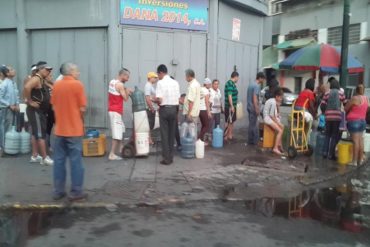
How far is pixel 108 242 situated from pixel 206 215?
154cm

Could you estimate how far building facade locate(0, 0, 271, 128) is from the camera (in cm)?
1023

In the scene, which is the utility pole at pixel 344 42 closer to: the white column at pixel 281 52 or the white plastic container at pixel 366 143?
the white plastic container at pixel 366 143

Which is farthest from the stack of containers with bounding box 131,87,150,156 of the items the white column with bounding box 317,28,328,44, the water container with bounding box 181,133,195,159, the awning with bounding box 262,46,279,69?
the awning with bounding box 262,46,279,69

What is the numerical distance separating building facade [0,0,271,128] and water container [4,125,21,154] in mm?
2374

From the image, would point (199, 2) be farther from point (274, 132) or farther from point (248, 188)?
point (248, 188)

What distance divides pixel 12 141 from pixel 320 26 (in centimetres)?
2587

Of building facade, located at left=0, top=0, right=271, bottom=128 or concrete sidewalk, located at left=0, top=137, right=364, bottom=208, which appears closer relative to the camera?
concrete sidewalk, located at left=0, top=137, right=364, bottom=208

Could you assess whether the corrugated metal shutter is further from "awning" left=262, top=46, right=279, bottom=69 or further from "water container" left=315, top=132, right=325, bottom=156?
"awning" left=262, top=46, right=279, bottom=69

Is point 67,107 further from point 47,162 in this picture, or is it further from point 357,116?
point 357,116

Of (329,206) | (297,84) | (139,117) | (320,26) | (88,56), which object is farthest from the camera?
(297,84)

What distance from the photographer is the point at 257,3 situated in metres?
13.6

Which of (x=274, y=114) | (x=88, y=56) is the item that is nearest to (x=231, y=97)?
(x=274, y=114)

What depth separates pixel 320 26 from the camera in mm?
29656

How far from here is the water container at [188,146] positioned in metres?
8.80
